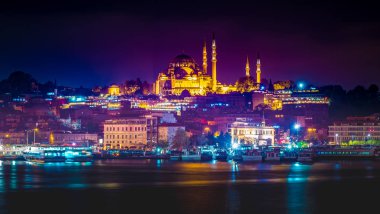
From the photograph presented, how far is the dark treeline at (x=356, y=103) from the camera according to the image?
318 ft

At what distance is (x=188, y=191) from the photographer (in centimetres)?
3447

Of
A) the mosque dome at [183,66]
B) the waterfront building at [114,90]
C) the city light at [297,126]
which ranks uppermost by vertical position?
the mosque dome at [183,66]

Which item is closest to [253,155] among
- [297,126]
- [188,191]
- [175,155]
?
[175,155]

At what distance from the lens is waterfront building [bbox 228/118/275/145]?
82.2 metres

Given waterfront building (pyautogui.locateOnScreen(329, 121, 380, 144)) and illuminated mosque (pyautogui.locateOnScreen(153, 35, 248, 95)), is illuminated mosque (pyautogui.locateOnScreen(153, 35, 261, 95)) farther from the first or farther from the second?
waterfront building (pyautogui.locateOnScreen(329, 121, 380, 144))

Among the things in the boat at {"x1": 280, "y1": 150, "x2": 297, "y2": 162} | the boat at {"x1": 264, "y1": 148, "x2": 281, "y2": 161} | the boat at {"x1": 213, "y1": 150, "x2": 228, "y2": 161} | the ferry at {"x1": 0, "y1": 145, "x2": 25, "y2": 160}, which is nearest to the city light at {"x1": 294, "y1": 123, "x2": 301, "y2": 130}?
the boat at {"x1": 213, "y1": 150, "x2": 228, "y2": 161}

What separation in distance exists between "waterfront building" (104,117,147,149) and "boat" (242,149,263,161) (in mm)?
10114

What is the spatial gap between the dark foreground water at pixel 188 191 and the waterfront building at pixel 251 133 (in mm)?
34909

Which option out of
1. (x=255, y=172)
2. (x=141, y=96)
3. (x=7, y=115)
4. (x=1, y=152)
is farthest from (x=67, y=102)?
(x=255, y=172)

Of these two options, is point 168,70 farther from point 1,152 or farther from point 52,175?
point 52,175

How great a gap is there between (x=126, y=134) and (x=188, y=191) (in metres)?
41.0

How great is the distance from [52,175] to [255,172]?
9.29 m

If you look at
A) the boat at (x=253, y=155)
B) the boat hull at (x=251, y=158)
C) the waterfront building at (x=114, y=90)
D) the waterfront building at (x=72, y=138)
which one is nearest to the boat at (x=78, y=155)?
the boat hull at (x=251, y=158)

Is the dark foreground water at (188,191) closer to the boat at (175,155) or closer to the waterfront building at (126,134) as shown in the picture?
the boat at (175,155)
